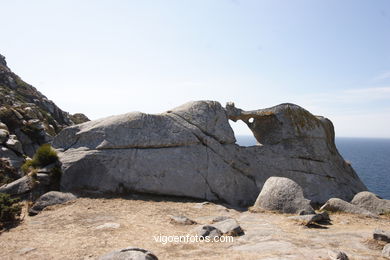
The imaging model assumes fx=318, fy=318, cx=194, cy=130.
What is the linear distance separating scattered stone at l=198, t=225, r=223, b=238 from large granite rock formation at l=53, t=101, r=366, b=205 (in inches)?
312

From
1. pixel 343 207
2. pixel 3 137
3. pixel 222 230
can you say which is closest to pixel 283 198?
pixel 343 207

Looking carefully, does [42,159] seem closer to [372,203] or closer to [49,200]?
[49,200]

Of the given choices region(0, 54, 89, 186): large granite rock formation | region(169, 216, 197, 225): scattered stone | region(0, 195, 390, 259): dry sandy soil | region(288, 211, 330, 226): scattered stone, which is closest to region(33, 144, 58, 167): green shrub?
region(0, 195, 390, 259): dry sandy soil

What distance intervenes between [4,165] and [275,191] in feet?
73.8

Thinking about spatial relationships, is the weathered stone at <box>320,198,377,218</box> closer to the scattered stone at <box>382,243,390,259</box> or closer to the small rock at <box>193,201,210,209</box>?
the small rock at <box>193,201,210,209</box>

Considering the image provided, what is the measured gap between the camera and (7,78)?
88.0 meters

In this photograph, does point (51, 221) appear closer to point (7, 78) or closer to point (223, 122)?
point (223, 122)

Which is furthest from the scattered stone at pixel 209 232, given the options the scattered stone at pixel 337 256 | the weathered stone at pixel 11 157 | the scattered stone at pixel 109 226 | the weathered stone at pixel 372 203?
the weathered stone at pixel 11 157

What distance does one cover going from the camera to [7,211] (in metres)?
14.3

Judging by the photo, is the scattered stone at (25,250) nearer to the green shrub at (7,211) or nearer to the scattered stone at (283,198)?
the green shrub at (7,211)

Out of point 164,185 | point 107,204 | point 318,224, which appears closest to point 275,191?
point 318,224

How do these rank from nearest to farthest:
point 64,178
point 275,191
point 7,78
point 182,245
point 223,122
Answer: point 182,245
point 275,191
point 64,178
point 223,122
point 7,78

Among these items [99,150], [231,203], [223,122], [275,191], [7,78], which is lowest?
[231,203]

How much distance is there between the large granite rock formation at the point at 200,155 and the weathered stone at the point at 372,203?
4.24 m
